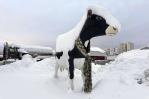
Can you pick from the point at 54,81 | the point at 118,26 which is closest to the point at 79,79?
the point at 54,81

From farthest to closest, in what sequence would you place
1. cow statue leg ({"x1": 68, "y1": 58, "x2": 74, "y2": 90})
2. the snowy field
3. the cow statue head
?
cow statue leg ({"x1": 68, "y1": 58, "x2": 74, "y2": 90})
the cow statue head
the snowy field

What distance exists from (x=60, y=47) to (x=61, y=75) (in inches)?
61.8

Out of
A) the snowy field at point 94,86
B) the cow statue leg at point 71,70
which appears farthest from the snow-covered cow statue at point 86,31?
the snowy field at point 94,86

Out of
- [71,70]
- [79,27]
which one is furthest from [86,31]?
[71,70]

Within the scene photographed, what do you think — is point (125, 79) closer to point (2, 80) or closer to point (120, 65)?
point (120, 65)

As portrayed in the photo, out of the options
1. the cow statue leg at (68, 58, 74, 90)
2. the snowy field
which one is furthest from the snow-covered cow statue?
the snowy field

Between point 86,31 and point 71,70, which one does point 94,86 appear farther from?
point 86,31

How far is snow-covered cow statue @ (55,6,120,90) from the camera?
351 inches

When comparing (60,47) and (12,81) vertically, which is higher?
(60,47)

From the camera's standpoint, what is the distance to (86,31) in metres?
9.23

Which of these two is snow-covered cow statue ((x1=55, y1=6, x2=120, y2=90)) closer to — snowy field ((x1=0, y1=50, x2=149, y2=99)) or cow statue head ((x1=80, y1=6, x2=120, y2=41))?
cow statue head ((x1=80, y1=6, x2=120, y2=41))

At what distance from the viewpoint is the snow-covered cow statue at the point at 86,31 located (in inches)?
351

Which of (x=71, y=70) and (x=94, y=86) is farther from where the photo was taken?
(x=71, y=70)

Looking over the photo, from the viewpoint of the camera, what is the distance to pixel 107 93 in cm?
820
